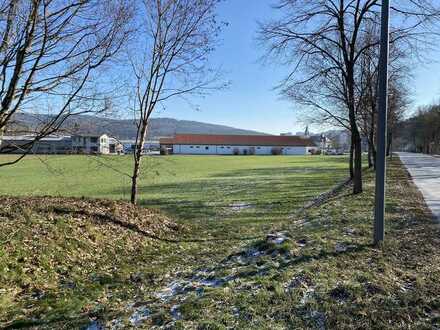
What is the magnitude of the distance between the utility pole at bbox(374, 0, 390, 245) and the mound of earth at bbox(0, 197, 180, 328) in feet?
13.9

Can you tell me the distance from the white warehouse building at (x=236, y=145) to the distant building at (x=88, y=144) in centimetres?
11562

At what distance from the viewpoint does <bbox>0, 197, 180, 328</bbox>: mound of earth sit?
16.4ft

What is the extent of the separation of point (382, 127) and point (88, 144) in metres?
6.73

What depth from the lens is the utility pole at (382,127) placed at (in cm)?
690

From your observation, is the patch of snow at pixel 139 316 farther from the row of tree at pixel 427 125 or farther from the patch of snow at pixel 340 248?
the row of tree at pixel 427 125

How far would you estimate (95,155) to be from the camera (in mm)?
10523

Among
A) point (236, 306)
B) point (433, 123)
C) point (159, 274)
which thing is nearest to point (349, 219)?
point (159, 274)

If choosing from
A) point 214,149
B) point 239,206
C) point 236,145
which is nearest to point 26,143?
point 239,206

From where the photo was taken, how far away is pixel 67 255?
670cm

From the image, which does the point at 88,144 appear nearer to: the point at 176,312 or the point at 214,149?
the point at 176,312

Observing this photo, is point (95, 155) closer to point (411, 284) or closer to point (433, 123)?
point (411, 284)

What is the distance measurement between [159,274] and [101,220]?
299cm

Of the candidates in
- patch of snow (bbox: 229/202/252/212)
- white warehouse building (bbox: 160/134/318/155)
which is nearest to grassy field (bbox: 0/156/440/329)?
patch of snow (bbox: 229/202/252/212)

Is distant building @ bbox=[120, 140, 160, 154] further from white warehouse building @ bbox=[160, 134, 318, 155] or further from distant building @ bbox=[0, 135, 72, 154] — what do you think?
white warehouse building @ bbox=[160, 134, 318, 155]
